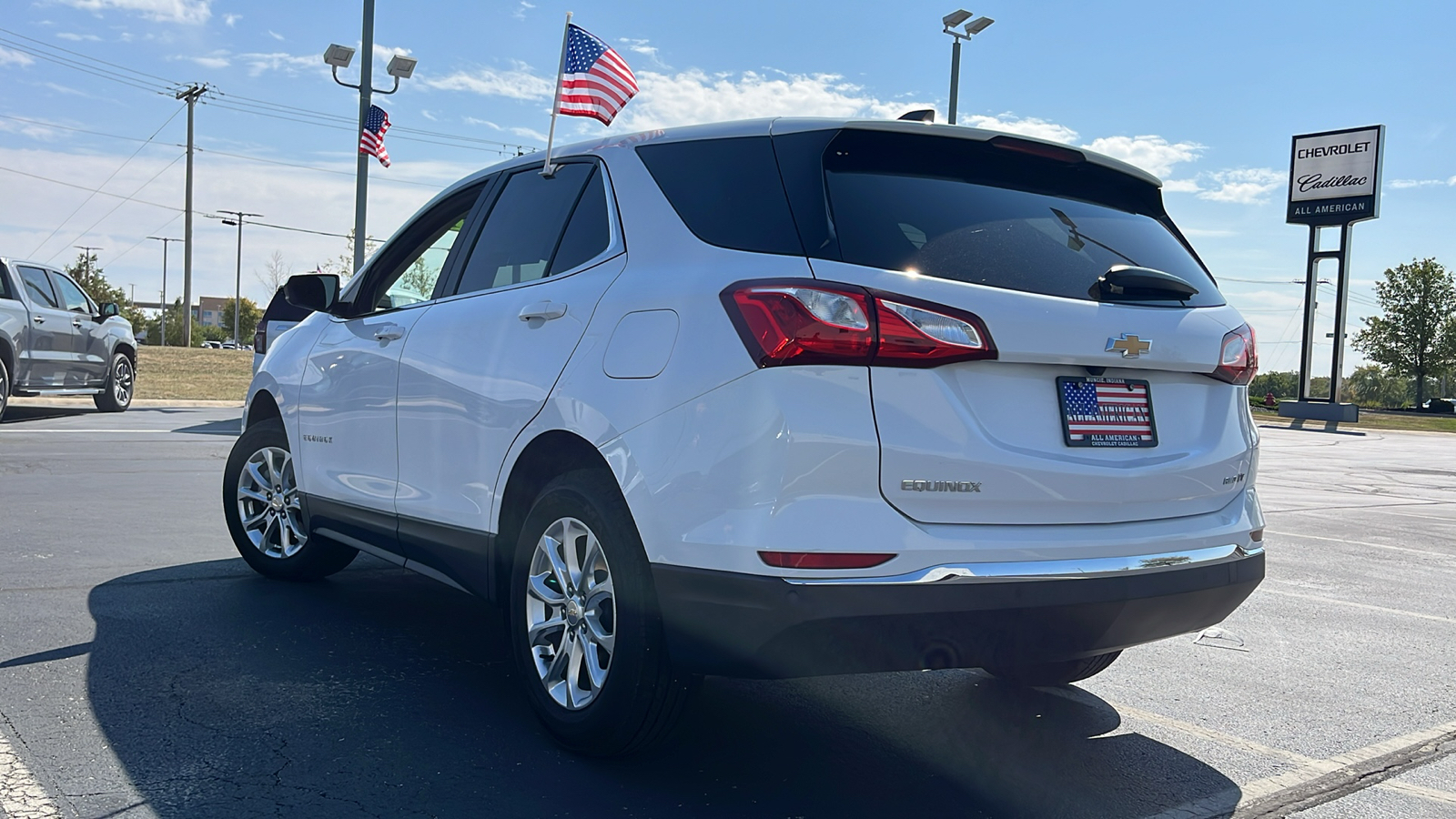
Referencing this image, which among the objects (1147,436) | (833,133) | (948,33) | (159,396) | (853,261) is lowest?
(159,396)

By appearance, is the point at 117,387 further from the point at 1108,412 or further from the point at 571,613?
the point at 1108,412

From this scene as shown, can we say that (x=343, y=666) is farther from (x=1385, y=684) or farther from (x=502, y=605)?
(x=1385, y=684)

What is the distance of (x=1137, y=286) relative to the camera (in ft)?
10.8

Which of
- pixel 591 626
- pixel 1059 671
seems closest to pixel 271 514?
pixel 591 626

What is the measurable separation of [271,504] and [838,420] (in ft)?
12.1

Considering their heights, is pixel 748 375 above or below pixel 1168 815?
above

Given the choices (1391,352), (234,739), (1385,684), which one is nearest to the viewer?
(234,739)

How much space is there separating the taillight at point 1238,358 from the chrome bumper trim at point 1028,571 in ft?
1.85

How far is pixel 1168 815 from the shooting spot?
3.11 metres

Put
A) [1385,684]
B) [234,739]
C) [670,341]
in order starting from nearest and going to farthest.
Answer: [670,341], [234,739], [1385,684]

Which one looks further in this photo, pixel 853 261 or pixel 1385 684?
pixel 1385 684

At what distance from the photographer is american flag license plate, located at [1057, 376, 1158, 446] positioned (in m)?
3.06

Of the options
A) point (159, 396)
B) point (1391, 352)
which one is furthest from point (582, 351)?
point (1391, 352)

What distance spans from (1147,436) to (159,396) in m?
22.1
